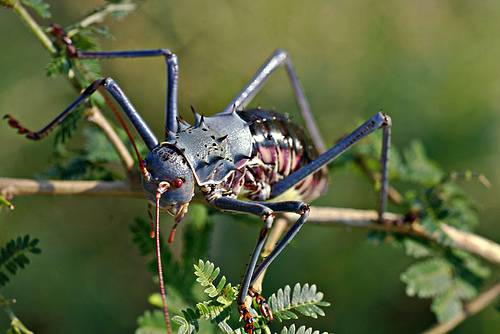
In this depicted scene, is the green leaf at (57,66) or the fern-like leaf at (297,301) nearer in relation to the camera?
the fern-like leaf at (297,301)

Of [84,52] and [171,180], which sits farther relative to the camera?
[84,52]

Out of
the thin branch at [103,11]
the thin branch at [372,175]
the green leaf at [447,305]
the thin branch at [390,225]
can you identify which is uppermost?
the thin branch at [103,11]

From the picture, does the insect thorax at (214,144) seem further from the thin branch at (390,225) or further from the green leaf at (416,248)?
the green leaf at (416,248)

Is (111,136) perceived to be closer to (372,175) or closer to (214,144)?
(214,144)

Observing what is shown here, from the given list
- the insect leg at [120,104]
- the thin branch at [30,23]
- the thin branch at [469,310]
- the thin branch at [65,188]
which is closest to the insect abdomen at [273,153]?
the insect leg at [120,104]

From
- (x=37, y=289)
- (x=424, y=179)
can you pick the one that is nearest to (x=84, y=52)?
(x=424, y=179)

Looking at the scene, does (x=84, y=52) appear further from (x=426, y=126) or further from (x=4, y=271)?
(x=426, y=126)
